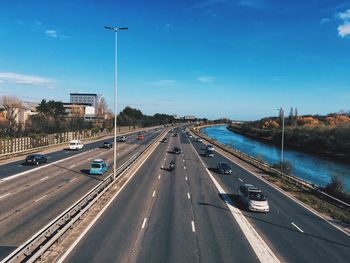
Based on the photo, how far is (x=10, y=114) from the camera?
108938 mm

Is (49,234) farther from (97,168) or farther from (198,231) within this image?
(97,168)

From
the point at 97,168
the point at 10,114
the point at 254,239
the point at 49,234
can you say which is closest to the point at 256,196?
the point at 254,239

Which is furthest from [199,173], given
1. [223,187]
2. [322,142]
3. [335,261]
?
[322,142]

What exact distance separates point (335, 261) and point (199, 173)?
89.3 feet

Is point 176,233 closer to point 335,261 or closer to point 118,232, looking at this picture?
point 118,232

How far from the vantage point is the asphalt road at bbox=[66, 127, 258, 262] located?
652 inches

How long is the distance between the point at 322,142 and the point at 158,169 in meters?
83.5

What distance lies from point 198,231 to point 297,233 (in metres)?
5.75

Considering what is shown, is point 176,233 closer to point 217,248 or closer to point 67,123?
point 217,248

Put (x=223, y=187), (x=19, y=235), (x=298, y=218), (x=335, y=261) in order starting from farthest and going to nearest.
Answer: (x=223, y=187) < (x=298, y=218) < (x=19, y=235) < (x=335, y=261)

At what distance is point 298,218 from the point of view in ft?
82.8

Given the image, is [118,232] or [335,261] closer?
[335,261]

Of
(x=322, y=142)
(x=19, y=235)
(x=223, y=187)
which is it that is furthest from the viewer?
(x=322, y=142)

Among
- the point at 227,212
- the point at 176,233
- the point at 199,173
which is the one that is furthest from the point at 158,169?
Answer: the point at 176,233
